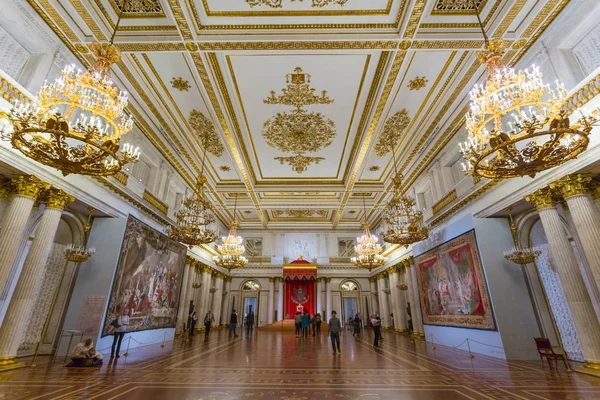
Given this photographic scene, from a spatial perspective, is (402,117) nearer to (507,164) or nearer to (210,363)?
(507,164)

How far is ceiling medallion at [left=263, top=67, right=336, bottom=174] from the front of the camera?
23.7 ft

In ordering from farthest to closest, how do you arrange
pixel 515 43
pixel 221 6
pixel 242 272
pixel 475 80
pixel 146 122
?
1. pixel 242 272
2. pixel 146 122
3. pixel 475 80
4. pixel 515 43
5. pixel 221 6

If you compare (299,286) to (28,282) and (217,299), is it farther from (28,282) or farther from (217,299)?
(28,282)

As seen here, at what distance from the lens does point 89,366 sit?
18.1 ft

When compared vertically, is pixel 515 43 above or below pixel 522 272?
above

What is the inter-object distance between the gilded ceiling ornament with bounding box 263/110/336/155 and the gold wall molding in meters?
4.13

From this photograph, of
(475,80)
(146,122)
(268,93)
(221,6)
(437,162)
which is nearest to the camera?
(221,6)

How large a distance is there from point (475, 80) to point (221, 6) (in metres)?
5.77

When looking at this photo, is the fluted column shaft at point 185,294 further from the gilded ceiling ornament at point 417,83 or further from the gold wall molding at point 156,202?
the gilded ceiling ornament at point 417,83

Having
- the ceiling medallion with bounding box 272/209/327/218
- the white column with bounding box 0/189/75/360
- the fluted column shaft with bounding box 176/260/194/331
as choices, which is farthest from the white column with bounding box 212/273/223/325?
the white column with bounding box 0/189/75/360

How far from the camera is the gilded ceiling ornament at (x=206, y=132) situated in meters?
8.23

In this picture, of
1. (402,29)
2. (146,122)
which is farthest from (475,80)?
(146,122)

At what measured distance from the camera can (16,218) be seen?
5125mm

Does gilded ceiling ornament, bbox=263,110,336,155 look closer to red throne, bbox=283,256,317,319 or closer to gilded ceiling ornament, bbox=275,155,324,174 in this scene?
gilded ceiling ornament, bbox=275,155,324,174
